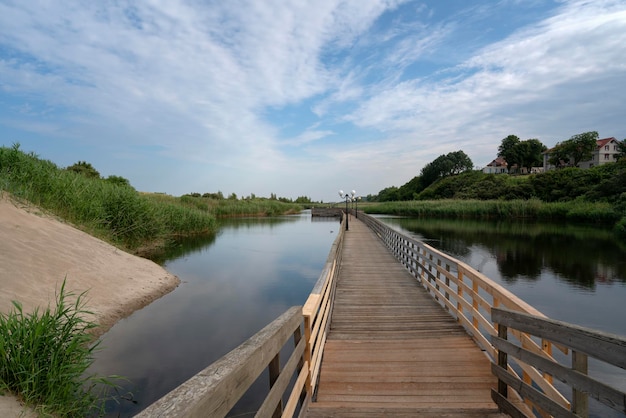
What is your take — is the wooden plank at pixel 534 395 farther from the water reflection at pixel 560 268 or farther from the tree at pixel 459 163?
the tree at pixel 459 163

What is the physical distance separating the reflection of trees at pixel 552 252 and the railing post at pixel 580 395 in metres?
12.8

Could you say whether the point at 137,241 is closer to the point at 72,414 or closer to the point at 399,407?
the point at 72,414

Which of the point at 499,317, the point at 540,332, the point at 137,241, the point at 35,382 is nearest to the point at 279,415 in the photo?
the point at 540,332

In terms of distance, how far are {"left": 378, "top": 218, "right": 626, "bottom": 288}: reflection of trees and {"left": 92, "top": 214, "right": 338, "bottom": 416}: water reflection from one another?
29.7 ft

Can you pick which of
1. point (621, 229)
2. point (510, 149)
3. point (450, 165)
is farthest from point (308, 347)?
point (450, 165)

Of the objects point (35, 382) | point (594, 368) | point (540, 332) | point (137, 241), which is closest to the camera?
point (540, 332)

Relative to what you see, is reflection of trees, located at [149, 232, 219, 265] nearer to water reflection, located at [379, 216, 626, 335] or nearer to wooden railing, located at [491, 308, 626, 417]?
water reflection, located at [379, 216, 626, 335]

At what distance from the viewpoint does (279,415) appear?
216cm

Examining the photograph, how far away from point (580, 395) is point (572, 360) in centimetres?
22

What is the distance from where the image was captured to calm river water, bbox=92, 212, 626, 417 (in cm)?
630

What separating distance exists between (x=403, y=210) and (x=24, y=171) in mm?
51992

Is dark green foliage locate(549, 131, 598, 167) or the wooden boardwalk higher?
dark green foliage locate(549, 131, 598, 167)

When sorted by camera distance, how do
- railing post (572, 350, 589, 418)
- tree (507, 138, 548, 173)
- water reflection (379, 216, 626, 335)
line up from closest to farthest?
railing post (572, 350, 589, 418) < water reflection (379, 216, 626, 335) < tree (507, 138, 548, 173)

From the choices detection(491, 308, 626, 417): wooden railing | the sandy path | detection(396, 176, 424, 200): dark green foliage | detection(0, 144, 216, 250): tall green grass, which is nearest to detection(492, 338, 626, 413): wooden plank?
detection(491, 308, 626, 417): wooden railing
